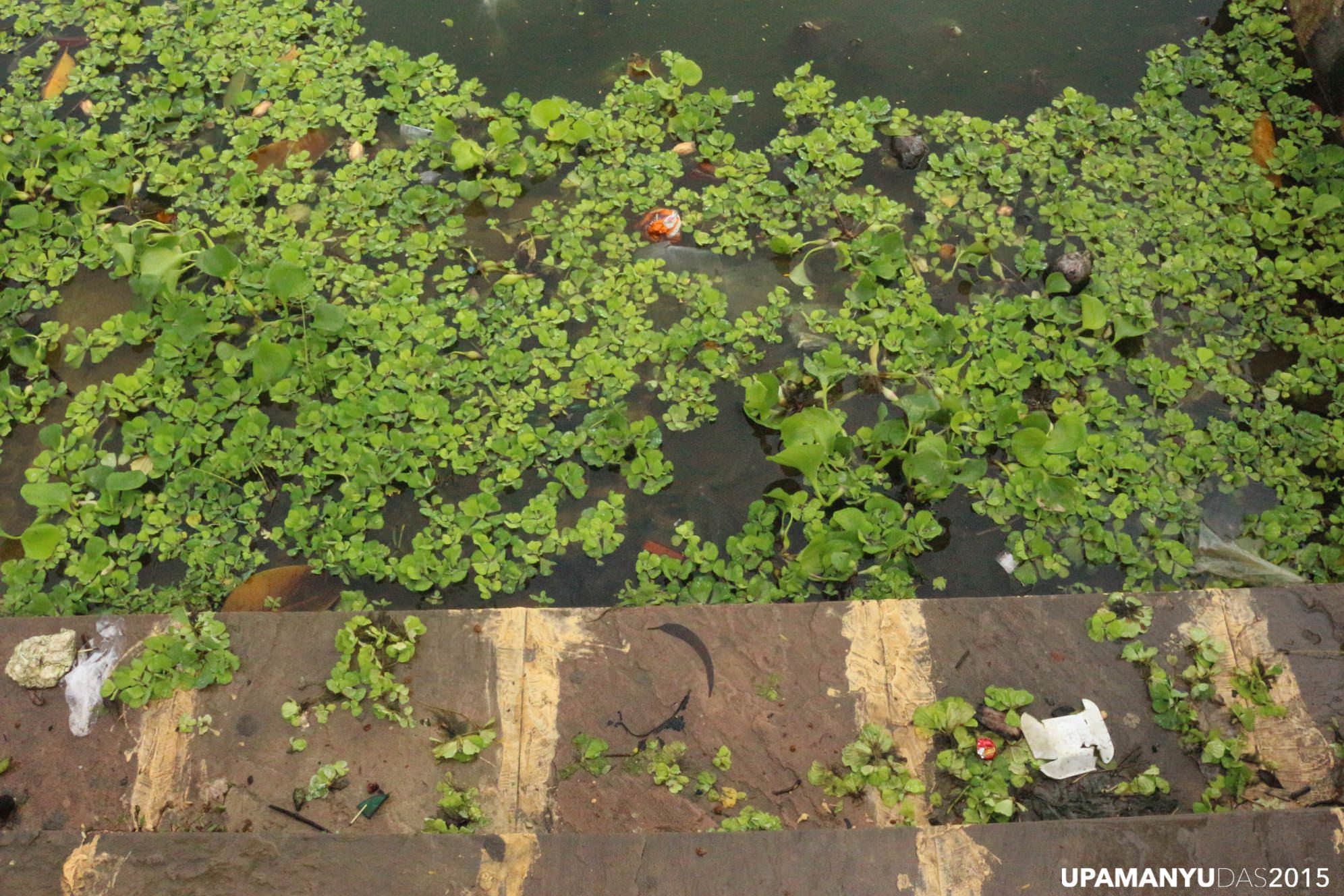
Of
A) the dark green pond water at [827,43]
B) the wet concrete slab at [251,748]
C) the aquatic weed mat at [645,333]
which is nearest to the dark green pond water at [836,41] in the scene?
the dark green pond water at [827,43]

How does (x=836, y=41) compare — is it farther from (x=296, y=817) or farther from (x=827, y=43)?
(x=296, y=817)

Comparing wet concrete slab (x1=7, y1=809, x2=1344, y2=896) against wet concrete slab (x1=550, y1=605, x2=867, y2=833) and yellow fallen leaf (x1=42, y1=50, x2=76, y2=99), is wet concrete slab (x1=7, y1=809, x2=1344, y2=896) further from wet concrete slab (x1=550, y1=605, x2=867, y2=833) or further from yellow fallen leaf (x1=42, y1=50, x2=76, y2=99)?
yellow fallen leaf (x1=42, y1=50, x2=76, y2=99)

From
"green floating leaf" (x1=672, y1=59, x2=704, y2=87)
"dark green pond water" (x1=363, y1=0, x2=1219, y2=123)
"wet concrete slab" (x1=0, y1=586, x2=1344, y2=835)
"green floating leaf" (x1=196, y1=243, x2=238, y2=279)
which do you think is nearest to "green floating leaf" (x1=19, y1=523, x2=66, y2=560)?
"wet concrete slab" (x1=0, y1=586, x2=1344, y2=835)

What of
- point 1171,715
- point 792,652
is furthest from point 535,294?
point 1171,715

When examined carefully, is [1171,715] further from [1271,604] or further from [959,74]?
[959,74]

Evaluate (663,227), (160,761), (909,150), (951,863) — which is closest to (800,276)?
(663,227)

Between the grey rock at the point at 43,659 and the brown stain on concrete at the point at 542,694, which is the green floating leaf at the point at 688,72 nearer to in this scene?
the brown stain on concrete at the point at 542,694

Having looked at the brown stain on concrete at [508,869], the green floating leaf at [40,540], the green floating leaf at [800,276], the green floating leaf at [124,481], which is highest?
the green floating leaf at [800,276]
